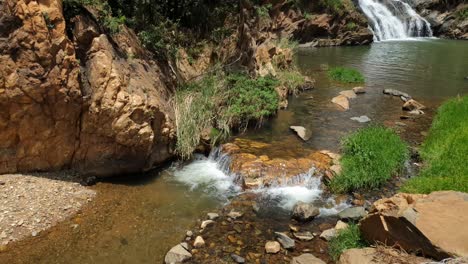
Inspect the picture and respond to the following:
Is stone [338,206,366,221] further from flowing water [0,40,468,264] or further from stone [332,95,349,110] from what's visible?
stone [332,95,349,110]

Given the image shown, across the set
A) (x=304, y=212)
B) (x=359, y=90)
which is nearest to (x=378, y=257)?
(x=304, y=212)

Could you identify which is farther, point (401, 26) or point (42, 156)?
point (401, 26)

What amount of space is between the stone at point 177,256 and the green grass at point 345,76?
13163 mm

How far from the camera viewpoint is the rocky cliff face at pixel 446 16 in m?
34.1

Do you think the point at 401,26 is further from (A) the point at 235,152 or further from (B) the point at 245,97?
(A) the point at 235,152

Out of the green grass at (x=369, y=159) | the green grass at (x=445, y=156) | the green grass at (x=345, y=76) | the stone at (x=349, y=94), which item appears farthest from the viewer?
the green grass at (x=345, y=76)

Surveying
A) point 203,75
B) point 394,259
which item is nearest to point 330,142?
point 203,75

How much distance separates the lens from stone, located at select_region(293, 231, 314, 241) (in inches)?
288

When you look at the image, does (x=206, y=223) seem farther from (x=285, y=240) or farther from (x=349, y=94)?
(x=349, y=94)

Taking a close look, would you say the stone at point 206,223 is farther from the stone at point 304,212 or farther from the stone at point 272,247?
the stone at point 304,212

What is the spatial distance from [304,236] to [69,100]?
5.30m

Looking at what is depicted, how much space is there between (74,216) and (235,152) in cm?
417

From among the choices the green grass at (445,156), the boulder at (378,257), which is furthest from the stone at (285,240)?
the green grass at (445,156)

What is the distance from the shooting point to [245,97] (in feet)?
39.9
